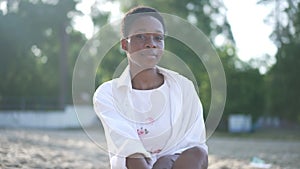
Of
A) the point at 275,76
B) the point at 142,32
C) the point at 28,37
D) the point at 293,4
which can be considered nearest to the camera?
the point at 142,32

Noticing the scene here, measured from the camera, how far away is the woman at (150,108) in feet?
6.09

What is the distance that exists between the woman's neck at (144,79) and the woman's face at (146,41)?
40mm

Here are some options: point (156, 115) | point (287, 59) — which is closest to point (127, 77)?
point (156, 115)

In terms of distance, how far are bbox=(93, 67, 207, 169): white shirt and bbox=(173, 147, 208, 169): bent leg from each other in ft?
0.15

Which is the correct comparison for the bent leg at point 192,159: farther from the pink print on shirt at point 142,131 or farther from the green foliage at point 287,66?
the green foliage at point 287,66

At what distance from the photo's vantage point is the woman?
1856mm

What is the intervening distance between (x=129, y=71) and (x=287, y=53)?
1689 centimetres

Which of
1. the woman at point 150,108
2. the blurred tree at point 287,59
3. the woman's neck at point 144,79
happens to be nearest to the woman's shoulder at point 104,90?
the woman at point 150,108

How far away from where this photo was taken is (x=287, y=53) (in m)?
18.0

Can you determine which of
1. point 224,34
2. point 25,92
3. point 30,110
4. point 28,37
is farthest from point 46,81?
point 224,34

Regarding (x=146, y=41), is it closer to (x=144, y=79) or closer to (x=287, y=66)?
(x=144, y=79)

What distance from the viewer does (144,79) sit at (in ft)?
6.58

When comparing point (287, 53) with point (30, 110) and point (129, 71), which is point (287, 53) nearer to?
point (30, 110)

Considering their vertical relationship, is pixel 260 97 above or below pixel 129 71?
below
